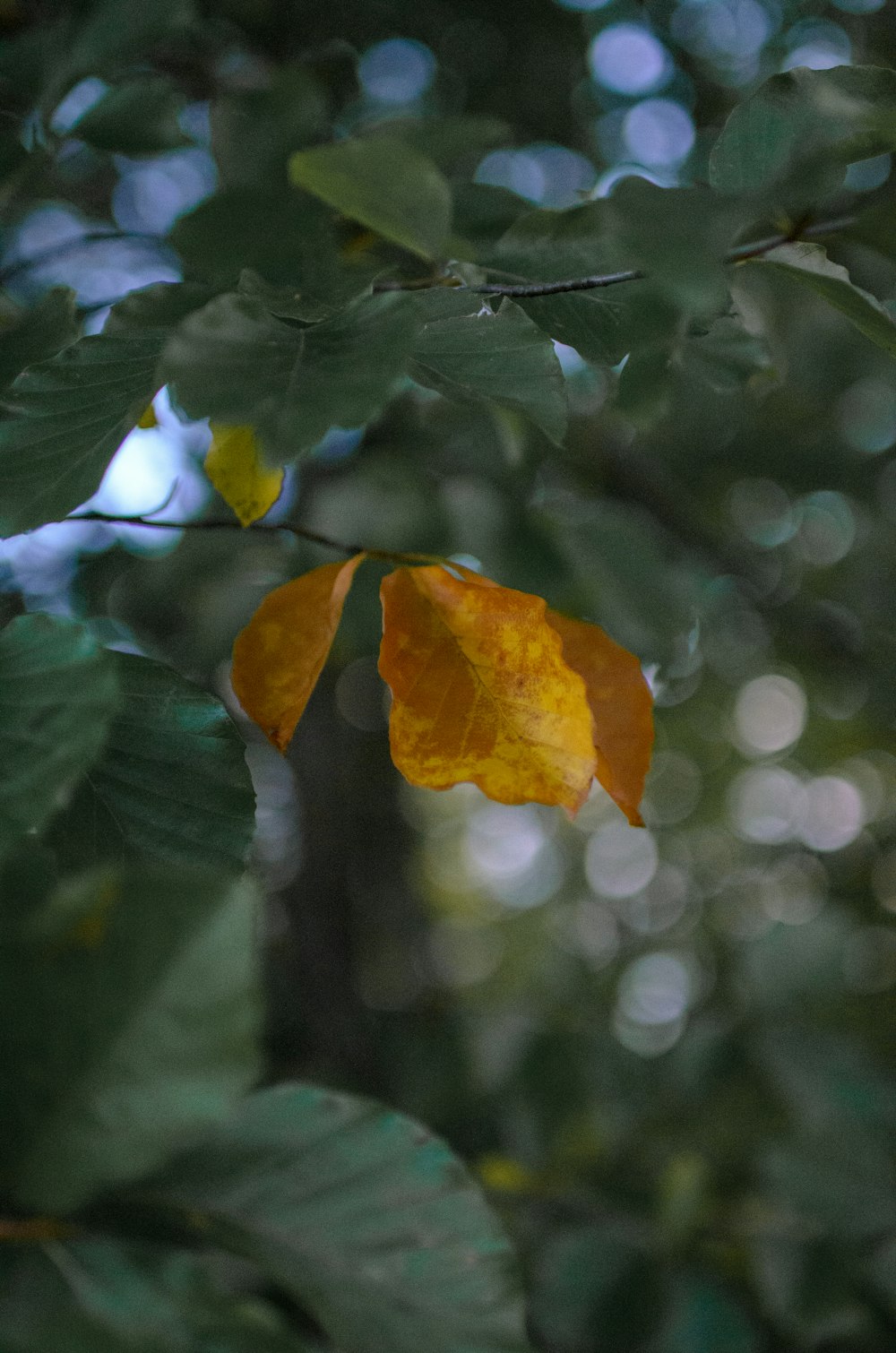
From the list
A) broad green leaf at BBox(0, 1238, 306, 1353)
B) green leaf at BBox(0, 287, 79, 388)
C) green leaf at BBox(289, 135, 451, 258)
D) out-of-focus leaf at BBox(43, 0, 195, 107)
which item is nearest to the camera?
broad green leaf at BBox(0, 1238, 306, 1353)

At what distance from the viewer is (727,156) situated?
14.4 inches

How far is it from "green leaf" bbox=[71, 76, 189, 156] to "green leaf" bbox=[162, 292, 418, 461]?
35 cm

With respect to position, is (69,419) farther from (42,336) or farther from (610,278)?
(610,278)

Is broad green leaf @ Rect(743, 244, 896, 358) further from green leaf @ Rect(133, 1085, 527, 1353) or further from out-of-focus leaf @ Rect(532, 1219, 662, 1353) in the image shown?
out-of-focus leaf @ Rect(532, 1219, 662, 1353)

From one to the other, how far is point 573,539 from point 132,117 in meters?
0.70

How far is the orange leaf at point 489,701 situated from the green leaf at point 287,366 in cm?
10

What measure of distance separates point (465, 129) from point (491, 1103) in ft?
4.33

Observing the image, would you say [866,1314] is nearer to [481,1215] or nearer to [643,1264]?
[643,1264]

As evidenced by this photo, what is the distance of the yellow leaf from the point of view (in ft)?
1.40

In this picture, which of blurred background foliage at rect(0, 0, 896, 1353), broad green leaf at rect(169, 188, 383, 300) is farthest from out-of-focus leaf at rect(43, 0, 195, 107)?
broad green leaf at rect(169, 188, 383, 300)

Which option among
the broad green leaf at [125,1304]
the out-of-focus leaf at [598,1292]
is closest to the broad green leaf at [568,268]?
the broad green leaf at [125,1304]

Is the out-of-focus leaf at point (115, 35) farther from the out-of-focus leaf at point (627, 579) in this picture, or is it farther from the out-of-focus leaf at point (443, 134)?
the out-of-focus leaf at point (627, 579)

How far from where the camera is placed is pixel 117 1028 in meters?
0.21

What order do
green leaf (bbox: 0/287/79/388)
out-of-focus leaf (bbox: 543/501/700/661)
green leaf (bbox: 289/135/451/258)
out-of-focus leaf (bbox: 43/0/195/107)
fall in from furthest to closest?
out-of-focus leaf (bbox: 543/501/700/661), out-of-focus leaf (bbox: 43/0/195/107), green leaf (bbox: 0/287/79/388), green leaf (bbox: 289/135/451/258)
